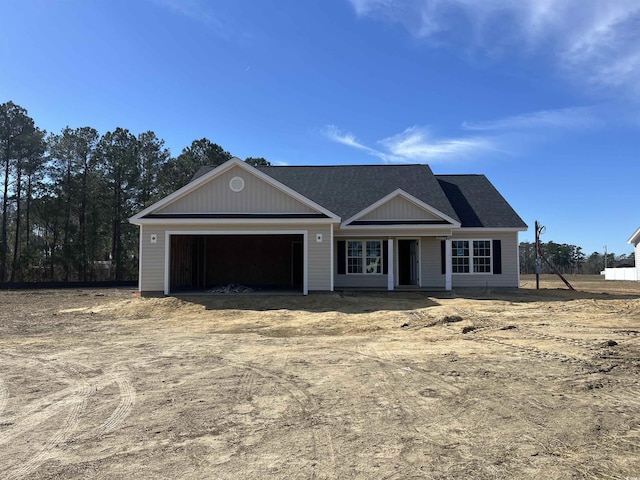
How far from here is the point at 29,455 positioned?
367 centimetres

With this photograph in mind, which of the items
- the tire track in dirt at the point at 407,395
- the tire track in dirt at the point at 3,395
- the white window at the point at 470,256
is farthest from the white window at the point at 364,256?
the tire track in dirt at the point at 3,395

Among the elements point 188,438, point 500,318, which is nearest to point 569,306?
point 500,318

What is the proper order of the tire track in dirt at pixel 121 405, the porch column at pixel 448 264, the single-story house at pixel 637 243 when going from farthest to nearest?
the single-story house at pixel 637 243
the porch column at pixel 448 264
the tire track in dirt at pixel 121 405

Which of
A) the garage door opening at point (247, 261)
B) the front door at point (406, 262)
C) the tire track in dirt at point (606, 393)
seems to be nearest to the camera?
the tire track in dirt at point (606, 393)

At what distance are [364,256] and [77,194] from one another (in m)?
26.7

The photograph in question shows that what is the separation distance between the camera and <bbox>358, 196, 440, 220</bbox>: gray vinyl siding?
724 inches

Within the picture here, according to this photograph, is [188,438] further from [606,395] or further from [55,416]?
[606,395]

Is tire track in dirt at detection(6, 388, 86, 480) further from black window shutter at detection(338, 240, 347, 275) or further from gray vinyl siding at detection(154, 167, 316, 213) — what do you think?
black window shutter at detection(338, 240, 347, 275)

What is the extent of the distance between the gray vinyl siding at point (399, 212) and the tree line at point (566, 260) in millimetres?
48416

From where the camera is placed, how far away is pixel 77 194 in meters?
35.2

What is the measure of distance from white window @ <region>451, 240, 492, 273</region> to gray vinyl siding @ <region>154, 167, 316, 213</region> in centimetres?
739

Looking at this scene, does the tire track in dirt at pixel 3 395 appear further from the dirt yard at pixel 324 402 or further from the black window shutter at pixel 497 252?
the black window shutter at pixel 497 252

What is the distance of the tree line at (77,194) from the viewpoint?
3209cm

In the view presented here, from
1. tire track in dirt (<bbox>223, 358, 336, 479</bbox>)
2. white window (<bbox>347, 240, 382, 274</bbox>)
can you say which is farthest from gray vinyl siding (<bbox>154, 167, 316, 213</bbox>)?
tire track in dirt (<bbox>223, 358, 336, 479</bbox>)
